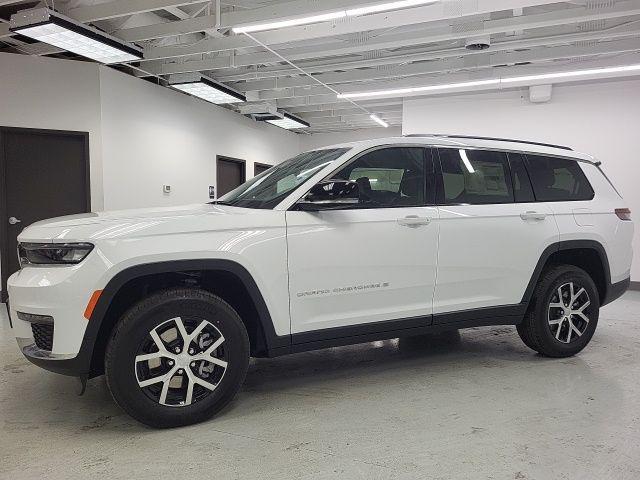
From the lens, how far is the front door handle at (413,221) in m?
3.06

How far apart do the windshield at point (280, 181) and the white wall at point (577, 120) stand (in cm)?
581

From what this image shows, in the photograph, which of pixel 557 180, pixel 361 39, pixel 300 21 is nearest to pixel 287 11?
pixel 300 21

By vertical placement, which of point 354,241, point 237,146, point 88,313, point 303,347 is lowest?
point 303,347

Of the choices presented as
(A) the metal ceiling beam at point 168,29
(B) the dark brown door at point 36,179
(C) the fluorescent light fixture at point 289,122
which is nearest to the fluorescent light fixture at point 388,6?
(A) the metal ceiling beam at point 168,29

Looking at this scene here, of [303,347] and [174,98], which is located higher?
[174,98]

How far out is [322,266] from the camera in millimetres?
2816

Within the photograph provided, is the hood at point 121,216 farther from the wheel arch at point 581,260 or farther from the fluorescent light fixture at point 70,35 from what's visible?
the fluorescent light fixture at point 70,35

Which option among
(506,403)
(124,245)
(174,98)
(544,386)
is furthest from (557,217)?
(174,98)

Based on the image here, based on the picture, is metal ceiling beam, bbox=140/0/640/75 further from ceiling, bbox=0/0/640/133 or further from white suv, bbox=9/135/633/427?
white suv, bbox=9/135/633/427

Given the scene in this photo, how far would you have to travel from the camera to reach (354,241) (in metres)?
2.90

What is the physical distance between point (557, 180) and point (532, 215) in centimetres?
49

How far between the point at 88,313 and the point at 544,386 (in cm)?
286

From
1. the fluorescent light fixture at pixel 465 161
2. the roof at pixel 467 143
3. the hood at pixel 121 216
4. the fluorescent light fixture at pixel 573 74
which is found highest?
the fluorescent light fixture at pixel 573 74

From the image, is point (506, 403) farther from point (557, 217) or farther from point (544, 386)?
point (557, 217)
